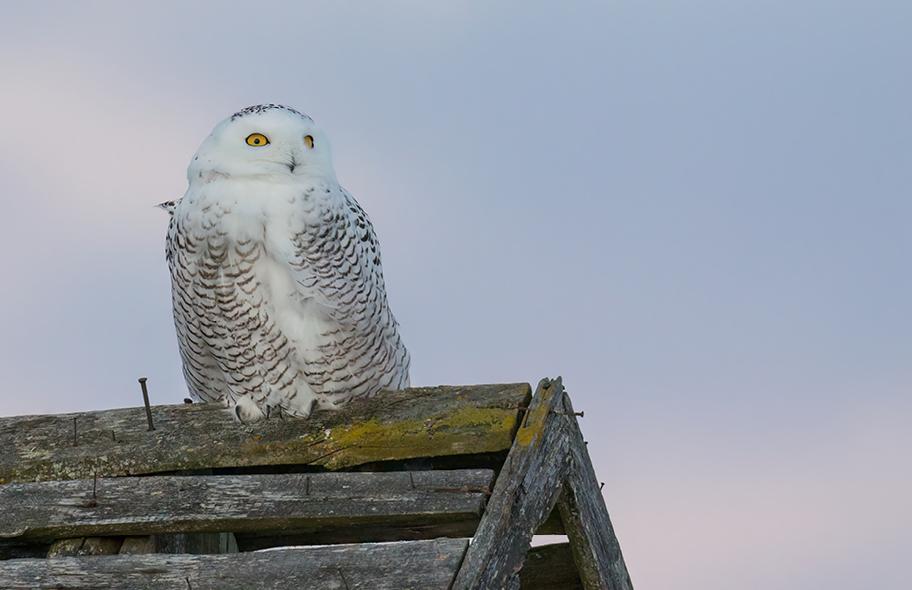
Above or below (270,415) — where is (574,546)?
below

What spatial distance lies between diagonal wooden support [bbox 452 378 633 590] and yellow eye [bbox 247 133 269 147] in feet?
4.07

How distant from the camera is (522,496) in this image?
3795 mm

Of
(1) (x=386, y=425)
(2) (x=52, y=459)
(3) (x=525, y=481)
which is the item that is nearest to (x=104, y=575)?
(2) (x=52, y=459)

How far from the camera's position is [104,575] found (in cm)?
380

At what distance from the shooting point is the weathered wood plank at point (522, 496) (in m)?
3.64

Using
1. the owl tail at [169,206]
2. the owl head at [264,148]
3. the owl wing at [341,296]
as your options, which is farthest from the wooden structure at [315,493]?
the owl head at [264,148]

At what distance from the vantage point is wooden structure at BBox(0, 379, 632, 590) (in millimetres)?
3713

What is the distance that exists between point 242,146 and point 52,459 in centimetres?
120

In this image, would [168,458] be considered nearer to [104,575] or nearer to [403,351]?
[104,575]

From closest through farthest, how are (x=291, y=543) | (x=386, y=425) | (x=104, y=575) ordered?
(x=104, y=575)
(x=386, y=425)
(x=291, y=543)

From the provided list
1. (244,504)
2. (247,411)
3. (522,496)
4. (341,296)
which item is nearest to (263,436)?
(247,411)

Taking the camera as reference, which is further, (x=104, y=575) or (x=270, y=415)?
(x=270, y=415)

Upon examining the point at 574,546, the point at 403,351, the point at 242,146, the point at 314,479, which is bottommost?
the point at 574,546

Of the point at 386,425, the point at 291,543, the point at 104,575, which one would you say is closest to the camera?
the point at 104,575
